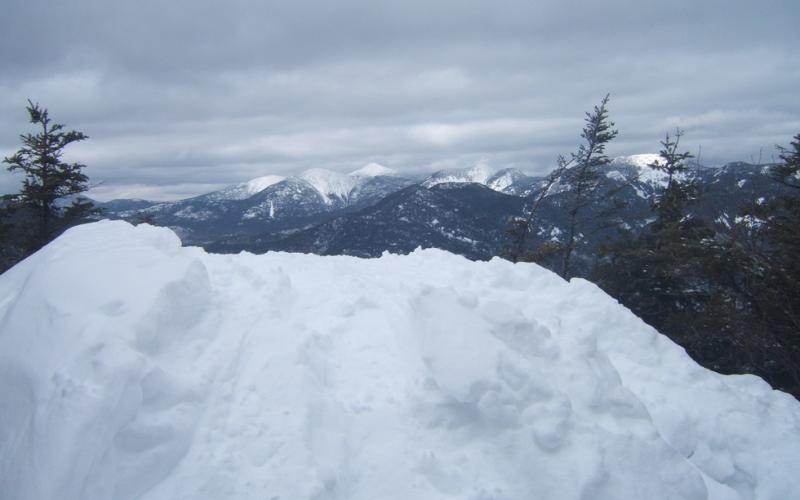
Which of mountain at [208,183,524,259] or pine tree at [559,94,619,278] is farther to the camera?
mountain at [208,183,524,259]

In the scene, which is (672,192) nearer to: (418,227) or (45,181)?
(45,181)

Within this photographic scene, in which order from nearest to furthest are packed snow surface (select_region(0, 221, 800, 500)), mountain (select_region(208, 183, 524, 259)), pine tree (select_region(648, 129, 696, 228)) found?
1. packed snow surface (select_region(0, 221, 800, 500))
2. pine tree (select_region(648, 129, 696, 228))
3. mountain (select_region(208, 183, 524, 259))

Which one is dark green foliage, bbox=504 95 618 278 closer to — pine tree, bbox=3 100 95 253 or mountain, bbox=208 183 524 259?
pine tree, bbox=3 100 95 253

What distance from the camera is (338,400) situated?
5.85 m

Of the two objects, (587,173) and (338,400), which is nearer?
(338,400)

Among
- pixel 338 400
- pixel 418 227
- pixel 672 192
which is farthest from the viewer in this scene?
pixel 418 227

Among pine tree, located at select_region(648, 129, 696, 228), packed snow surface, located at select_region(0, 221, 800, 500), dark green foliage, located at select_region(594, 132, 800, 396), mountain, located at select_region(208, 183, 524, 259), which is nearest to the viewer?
packed snow surface, located at select_region(0, 221, 800, 500)

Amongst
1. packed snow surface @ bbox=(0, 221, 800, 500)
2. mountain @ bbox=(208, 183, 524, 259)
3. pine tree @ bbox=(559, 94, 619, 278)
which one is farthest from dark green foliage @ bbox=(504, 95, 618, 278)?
mountain @ bbox=(208, 183, 524, 259)

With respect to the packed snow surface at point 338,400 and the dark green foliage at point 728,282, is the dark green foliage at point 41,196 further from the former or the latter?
the dark green foliage at point 728,282

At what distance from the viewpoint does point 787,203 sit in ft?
46.1

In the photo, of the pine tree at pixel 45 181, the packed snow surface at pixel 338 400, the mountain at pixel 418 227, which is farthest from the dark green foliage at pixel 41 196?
the mountain at pixel 418 227

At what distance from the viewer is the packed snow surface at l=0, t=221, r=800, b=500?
479 cm

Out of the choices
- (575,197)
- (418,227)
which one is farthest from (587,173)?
(418,227)

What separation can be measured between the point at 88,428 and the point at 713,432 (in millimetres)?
8348
